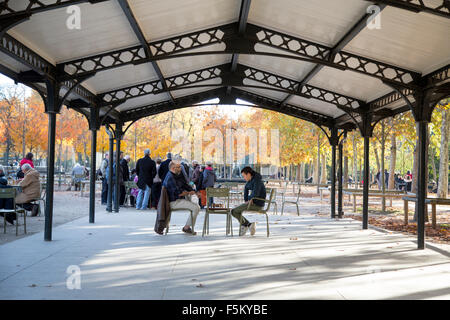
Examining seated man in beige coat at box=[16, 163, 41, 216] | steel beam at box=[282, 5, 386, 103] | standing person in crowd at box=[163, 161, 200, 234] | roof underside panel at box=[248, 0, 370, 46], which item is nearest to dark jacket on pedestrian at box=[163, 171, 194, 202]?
standing person in crowd at box=[163, 161, 200, 234]

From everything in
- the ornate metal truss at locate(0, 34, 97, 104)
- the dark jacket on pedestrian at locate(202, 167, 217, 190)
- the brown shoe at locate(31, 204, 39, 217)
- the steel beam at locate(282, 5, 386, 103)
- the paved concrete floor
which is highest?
the steel beam at locate(282, 5, 386, 103)

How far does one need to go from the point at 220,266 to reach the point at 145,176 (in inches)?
398

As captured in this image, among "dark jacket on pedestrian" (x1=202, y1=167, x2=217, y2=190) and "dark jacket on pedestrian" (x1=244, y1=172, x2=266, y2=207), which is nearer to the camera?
"dark jacket on pedestrian" (x1=244, y1=172, x2=266, y2=207)

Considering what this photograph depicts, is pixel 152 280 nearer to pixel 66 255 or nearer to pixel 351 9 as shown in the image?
pixel 66 255

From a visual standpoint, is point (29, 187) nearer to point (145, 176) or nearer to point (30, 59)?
point (145, 176)

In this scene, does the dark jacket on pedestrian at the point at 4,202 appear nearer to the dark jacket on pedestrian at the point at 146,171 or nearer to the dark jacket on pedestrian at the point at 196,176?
the dark jacket on pedestrian at the point at 146,171

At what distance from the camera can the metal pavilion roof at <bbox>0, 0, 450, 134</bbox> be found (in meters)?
7.58

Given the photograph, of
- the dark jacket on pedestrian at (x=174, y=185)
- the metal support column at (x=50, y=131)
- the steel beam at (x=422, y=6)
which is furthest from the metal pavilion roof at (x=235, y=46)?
the dark jacket on pedestrian at (x=174, y=185)

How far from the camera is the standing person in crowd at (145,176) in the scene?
53.8 ft

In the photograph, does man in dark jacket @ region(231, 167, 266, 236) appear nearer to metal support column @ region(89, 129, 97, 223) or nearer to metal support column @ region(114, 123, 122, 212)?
metal support column @ region(89, 129, 97, 223)

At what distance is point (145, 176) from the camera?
1664cm

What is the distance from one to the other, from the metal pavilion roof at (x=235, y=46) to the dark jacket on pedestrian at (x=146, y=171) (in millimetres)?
3055

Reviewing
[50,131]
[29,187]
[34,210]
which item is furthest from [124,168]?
[50,131]

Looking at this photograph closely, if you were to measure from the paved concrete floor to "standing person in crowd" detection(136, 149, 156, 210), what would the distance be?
16.4 ft
